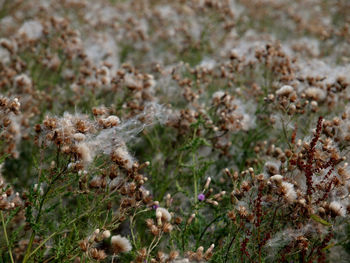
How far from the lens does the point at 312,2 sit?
27.6 ft

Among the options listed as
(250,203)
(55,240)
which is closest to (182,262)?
(250,203)

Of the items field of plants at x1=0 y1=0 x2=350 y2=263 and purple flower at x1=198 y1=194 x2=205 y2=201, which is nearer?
field of plants at x1=0 y1=0 x2=350 y2=263

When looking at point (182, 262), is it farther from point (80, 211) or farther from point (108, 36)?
point (108, 36)

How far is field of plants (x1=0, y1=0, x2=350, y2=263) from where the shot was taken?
2156mm

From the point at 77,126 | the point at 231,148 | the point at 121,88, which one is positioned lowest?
the point at 231,148

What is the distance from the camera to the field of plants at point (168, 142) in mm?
2156

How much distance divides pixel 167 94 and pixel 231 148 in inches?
32.1

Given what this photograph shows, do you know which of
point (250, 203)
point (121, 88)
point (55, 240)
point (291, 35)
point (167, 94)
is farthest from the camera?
point (291, 35)

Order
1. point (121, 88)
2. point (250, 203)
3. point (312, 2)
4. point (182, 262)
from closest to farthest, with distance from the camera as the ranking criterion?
point (182, 262) < point (250, 203) < point (121, 88) < point (312, 2)

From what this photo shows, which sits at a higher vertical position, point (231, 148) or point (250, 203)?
point (250, 203)

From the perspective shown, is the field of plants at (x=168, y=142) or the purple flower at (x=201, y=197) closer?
the field of plants at (x=168, y=142)

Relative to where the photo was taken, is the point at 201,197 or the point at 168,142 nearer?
the point at 201,197

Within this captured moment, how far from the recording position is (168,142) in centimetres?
351

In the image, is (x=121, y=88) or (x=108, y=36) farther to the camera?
(x=108, y=36)
